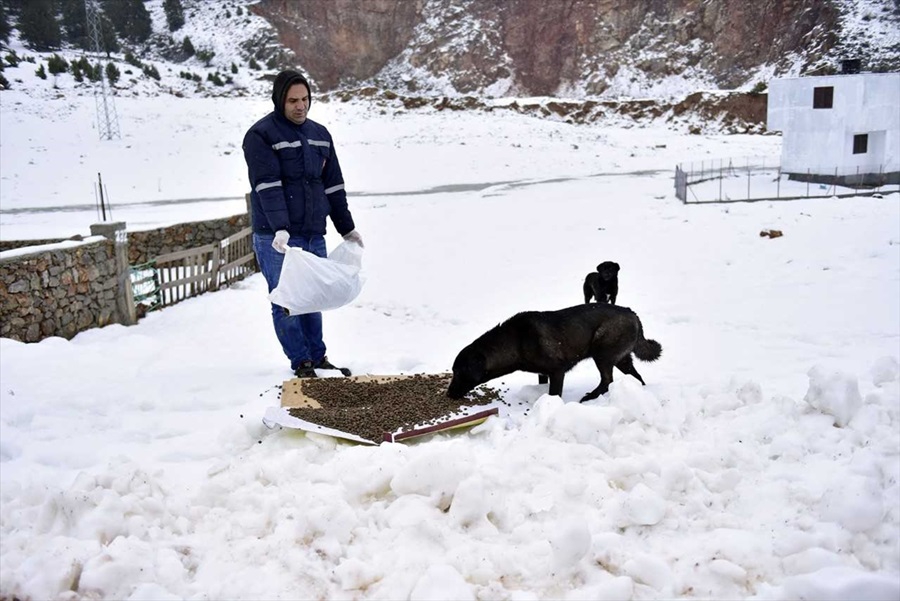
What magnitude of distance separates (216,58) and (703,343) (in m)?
54.8

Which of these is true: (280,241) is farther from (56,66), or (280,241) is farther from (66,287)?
(56,66)

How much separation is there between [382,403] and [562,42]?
56087 millimetres

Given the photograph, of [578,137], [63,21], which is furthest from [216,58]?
[578,137]

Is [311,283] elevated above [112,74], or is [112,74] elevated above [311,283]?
[112,74]

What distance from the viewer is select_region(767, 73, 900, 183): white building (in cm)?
2272

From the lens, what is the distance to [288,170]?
16.4ft

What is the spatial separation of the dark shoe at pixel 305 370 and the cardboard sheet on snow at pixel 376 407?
1.06ft

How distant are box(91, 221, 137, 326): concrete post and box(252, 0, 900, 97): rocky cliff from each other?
4825cm

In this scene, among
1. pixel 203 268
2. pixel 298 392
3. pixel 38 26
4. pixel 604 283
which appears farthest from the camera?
pixel 38 26

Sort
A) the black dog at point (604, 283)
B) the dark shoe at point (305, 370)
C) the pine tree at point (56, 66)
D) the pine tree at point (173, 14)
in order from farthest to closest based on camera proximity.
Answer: the pine tree at point (173, 14), the pine tree at point (56, 66), the black dog at point (604, 283), the dark shoe at point (305, 370)

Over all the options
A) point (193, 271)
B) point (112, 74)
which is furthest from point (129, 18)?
point (193, 271)

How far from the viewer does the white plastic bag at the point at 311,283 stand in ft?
16.1

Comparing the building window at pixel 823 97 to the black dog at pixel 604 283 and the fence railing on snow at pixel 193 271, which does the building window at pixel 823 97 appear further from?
the fence railing on snow at pixel 193 271

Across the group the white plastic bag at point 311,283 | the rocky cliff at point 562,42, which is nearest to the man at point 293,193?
the white plastic bag at point 311,283
